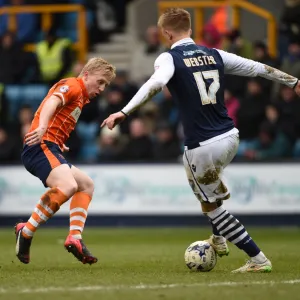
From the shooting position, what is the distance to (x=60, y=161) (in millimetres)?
9469

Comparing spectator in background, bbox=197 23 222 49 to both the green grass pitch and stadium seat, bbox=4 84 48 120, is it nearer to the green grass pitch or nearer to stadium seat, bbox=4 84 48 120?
stadium seat, bbox=4 84 48 120

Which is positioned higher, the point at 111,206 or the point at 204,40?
the point at 204,40

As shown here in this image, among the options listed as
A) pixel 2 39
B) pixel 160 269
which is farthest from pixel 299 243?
pixel 2 39

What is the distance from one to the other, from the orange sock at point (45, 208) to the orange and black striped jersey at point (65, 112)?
57 cm

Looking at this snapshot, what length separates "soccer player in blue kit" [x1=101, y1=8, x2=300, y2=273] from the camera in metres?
8.98

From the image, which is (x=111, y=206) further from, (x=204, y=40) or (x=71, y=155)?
(x=204, y=40)

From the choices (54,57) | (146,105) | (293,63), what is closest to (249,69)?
(293,63)

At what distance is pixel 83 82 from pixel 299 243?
481 cm

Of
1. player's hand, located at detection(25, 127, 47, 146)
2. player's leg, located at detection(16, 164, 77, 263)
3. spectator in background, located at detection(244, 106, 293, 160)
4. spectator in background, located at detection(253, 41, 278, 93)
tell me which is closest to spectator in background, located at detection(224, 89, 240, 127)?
spectator in background, located at detection(244, 106, 293, 160)

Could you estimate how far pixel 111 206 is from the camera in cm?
1716

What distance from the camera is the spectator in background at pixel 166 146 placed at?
57.7 feet

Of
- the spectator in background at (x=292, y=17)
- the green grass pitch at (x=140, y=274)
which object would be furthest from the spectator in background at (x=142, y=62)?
the green grass pitch at (x=140, y=274)

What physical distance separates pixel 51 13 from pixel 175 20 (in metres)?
12.9

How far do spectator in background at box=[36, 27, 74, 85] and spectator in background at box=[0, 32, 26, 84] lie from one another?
0.38 metres
